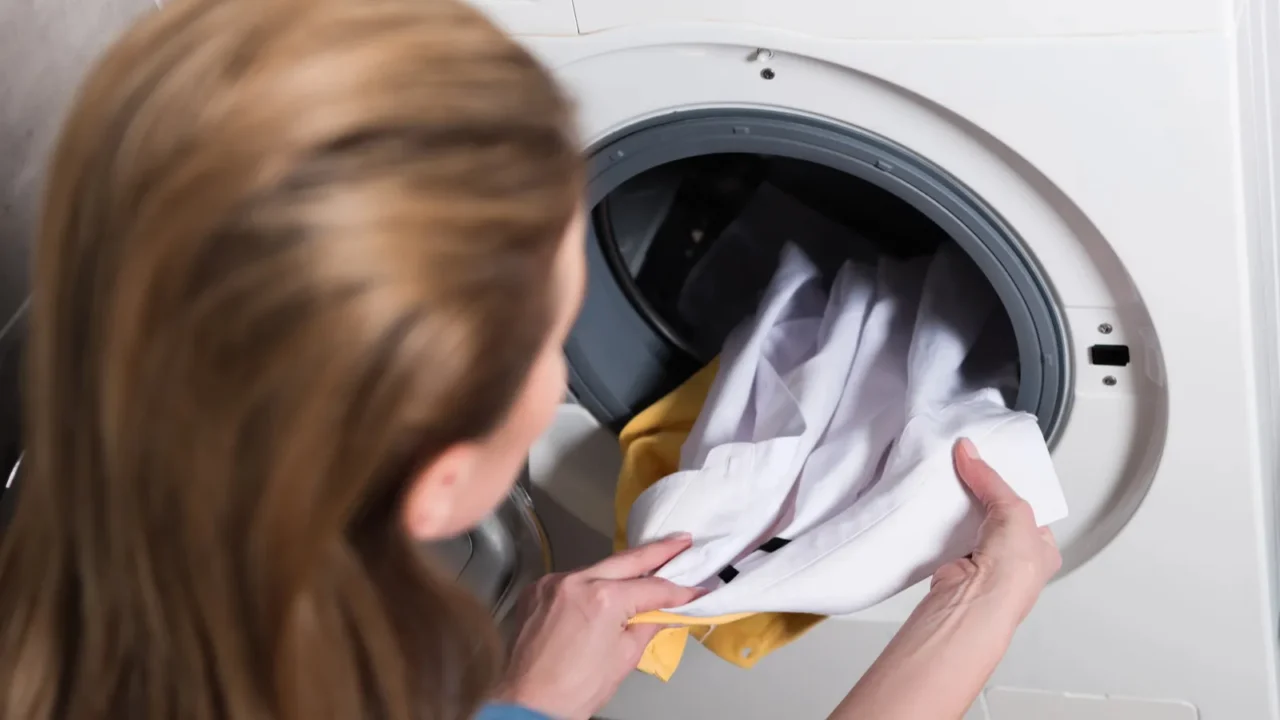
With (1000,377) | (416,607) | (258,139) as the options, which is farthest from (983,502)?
(258,139)

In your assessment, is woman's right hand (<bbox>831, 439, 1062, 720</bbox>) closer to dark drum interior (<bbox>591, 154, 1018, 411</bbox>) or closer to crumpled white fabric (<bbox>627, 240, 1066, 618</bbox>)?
crumpled white fabric (<bbox>627, 240, 1066, 618</bbox>)

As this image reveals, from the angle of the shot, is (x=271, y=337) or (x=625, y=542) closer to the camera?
(x=271, y=337)

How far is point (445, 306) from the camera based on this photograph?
377mm

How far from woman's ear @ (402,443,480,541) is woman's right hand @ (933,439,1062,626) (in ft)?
1.17

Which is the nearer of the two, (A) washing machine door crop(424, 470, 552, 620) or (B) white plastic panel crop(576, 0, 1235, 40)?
(B) white plastic panel crop(576, 0, 1235, 40)

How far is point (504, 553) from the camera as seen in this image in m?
0.88

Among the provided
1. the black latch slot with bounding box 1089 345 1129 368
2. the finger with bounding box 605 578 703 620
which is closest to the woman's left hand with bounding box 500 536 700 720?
the finger with bounding box 605 578 703 620

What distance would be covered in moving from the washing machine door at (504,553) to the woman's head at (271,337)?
1.24 ft

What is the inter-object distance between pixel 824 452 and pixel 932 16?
350 millimetres

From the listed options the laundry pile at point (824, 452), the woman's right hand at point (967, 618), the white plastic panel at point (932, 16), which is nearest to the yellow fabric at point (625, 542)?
the laundry pile at point (824, 452)

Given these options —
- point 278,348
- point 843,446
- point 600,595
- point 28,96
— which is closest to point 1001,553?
point 843,446

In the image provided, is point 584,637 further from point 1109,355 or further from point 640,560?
point 1109,355

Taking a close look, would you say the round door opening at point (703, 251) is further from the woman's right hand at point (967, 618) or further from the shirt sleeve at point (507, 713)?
the shirt sleeve at point (507, 713)

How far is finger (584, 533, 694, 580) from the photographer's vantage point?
30.3 inches
